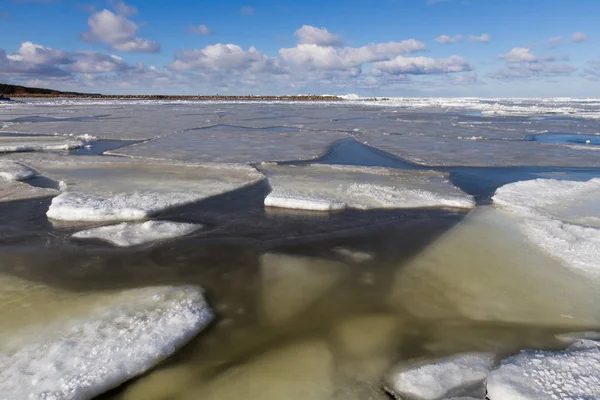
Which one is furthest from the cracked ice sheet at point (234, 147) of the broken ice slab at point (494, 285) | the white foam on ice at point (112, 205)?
the broken ice slab at point (494, 285)

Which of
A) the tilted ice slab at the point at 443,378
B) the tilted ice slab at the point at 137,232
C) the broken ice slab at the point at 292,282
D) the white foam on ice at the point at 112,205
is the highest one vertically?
the white foam on ice at the point at 112,205

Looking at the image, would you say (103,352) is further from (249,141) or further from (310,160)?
(249,141)

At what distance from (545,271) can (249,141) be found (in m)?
9.51

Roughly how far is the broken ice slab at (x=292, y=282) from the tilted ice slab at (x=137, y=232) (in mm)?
1165

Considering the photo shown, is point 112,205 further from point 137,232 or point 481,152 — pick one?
point 481,152

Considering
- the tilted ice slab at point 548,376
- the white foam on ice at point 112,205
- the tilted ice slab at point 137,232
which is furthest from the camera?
the white foam on ice at point 112,205

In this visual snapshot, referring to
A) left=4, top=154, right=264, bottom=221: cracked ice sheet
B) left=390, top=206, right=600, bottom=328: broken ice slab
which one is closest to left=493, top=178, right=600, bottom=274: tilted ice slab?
left=390, top=206, right=600, bottom=328: broken ice slab

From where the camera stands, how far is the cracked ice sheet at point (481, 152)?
918cm

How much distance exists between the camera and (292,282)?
3486 millimetres

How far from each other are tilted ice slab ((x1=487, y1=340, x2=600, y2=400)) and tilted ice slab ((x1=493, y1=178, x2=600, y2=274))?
64.6 inches

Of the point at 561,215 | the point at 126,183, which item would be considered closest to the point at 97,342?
the point at 126,183

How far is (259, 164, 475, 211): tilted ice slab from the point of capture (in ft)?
18.4

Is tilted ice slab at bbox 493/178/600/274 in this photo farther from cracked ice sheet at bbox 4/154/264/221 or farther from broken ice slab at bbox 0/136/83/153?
broken ice slab at bbox 0/136/83/153

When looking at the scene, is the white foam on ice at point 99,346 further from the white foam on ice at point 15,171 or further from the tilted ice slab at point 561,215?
the white foam on ice at point 15,171
